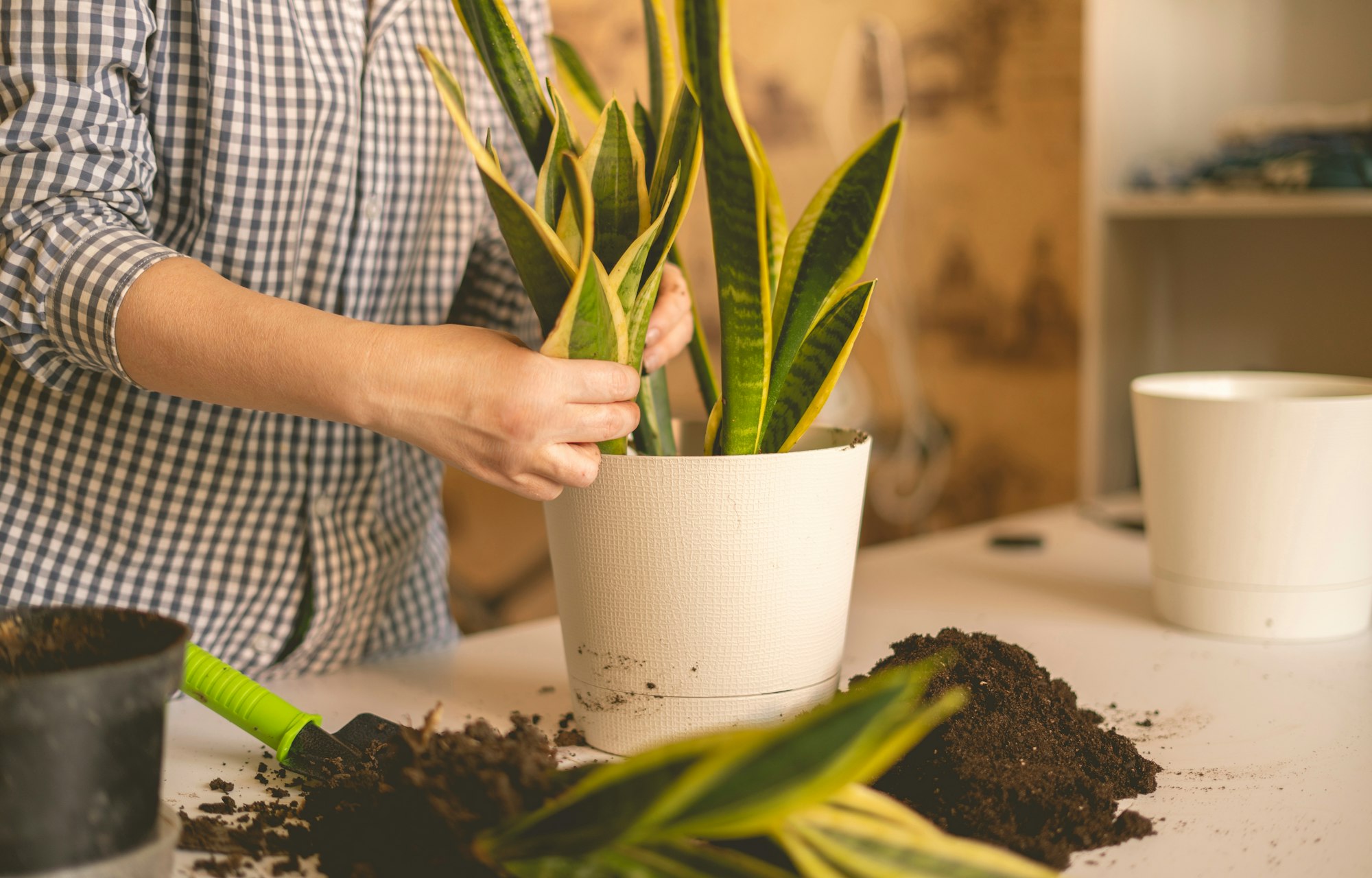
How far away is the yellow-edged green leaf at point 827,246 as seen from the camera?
608 millimetres

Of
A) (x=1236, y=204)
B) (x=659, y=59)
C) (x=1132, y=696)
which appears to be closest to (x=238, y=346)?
(x=659, y=59)

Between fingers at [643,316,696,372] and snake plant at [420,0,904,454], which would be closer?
snake plant at [420,0,904,454]

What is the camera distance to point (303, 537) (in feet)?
3.01

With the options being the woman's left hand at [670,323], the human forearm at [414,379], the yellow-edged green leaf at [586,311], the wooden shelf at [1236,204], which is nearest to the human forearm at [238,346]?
the human forearm at [414,379]

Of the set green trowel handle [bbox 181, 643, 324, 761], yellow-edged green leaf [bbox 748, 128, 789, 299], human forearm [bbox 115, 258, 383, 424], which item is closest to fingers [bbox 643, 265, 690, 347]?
yellow-edged green leaf [bbox 748, 128, 789, 299]

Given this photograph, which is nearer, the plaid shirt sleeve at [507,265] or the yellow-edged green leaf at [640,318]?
the yellow-edged green leaf at [640,318]

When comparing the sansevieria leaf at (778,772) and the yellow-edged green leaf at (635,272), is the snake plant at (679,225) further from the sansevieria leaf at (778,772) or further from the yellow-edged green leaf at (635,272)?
the sansevieria leaf at (778,772)

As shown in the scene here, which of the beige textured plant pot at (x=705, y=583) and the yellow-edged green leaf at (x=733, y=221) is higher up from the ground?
the yellow-edged green leaf at (x=733, y=221)

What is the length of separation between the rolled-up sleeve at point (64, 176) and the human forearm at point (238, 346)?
20mm

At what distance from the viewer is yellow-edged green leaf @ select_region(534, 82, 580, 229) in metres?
0.61

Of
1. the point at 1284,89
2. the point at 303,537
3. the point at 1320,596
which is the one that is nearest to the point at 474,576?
the point at 303,537

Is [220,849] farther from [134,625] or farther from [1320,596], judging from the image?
[1320,596]

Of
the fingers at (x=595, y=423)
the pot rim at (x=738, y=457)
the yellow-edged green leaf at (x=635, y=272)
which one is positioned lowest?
the pot rim at (x=738, y=457)

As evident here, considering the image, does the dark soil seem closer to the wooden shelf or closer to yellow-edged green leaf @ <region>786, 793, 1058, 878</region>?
yellow-edged green leaf @ <region>786, 793, 1058, 878</region>
